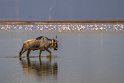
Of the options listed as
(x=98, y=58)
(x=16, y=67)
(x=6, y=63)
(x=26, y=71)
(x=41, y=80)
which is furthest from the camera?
(x=98, y=58)

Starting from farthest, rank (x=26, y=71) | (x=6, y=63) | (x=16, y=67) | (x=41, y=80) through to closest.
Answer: (x=6, y=63), (x=16, y=67), (x=26, y=71), (x=41, y=80)

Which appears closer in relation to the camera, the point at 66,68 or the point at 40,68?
the point at 66,68

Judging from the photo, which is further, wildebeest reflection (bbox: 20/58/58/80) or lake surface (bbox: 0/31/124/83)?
wildebeest reflection (bbox: 20/58/58/80)

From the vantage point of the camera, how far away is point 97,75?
59.5 ft

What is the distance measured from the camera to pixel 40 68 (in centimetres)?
2030

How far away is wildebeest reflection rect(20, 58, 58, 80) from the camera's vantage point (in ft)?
60.4

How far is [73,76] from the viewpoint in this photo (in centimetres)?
1802

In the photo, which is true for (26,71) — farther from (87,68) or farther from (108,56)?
(108,56)

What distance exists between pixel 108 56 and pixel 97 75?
6511mm

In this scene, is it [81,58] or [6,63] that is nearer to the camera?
[6,63]

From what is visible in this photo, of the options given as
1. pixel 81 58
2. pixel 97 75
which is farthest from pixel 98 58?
pixel 97 75

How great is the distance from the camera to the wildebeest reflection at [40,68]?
18.4m

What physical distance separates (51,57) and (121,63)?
3973mm

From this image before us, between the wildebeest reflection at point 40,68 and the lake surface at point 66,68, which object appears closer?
the lake surface at point 66,68
